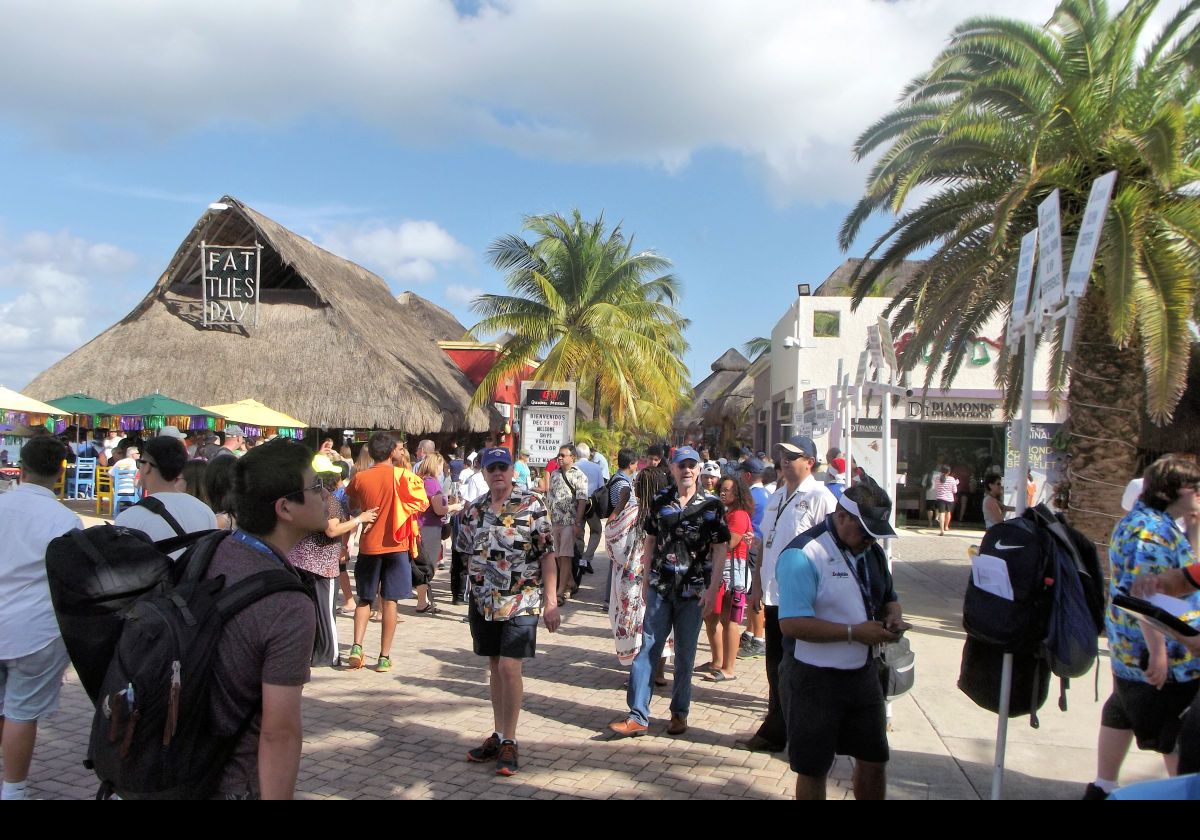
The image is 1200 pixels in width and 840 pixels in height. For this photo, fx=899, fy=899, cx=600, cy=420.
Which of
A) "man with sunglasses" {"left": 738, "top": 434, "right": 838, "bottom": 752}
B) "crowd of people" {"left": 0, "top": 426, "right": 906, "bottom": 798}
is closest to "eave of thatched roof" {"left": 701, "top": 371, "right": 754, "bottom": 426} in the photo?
"crowd of people" {"left": 0, "top": 426, "right": 906, "bottom": 798}

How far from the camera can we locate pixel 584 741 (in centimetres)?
569

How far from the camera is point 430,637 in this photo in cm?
874

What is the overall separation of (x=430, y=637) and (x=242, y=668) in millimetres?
6776

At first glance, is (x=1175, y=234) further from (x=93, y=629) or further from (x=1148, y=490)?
(x=93, y=629)

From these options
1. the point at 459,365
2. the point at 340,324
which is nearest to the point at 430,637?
the point at 340,324

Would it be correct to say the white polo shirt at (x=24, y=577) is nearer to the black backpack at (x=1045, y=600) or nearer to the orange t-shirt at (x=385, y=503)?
the orange t-shirt at (x=385, y=503)

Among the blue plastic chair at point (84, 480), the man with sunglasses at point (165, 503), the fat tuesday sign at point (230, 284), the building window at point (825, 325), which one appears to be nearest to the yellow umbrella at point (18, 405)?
the blue plastic chair at point (84, 480)

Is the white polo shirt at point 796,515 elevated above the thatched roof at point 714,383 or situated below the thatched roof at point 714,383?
below

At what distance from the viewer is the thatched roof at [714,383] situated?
195 ft

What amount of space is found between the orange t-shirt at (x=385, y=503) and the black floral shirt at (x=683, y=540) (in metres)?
2.43

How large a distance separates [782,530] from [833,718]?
2.16 m

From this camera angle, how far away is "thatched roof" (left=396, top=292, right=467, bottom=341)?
3872 cm

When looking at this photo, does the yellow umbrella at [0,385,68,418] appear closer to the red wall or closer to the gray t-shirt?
the red wall

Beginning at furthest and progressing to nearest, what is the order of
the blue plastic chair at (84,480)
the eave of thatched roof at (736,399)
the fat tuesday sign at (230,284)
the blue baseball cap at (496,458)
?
the eave of thatched roof at (736,399) < the fat tuesday sign at (230,284) < the blue plastic chair at (84,480) < the blue baseball cap at (496,458)
